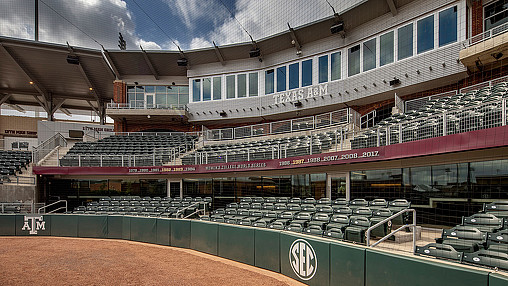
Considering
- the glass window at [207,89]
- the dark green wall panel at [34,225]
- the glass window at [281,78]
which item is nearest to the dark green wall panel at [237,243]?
the dark green wall panel at [34,225]

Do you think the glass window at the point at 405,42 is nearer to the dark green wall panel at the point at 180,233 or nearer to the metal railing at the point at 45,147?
the dark green wall panel at the point at 180,233

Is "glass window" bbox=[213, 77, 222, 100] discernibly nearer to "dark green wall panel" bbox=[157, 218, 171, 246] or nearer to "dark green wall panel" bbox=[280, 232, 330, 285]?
"dark green wall panel" bbox=[157, 218, 171, 246]

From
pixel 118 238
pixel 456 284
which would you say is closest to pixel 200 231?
pixel 118 238

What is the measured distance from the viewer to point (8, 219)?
1619cm

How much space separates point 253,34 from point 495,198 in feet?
62.8

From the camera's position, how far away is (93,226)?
1532 centimetres

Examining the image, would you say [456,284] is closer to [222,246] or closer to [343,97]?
[222,246]

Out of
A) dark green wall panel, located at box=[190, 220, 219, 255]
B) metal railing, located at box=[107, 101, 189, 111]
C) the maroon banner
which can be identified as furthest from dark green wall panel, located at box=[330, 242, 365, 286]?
metal railing, located at box=[107, 101, 189, 111]

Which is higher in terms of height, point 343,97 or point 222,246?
point 343,97

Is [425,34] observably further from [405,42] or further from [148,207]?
[148,207]

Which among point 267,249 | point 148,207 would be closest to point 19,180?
point 148,207

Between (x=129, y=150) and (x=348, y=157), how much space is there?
16.8 meters

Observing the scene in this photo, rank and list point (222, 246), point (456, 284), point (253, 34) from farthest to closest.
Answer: point (253, 34) → point (222, 246) → point (456, 284)

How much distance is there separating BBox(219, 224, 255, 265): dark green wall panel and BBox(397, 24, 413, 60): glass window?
1386 centimetres
